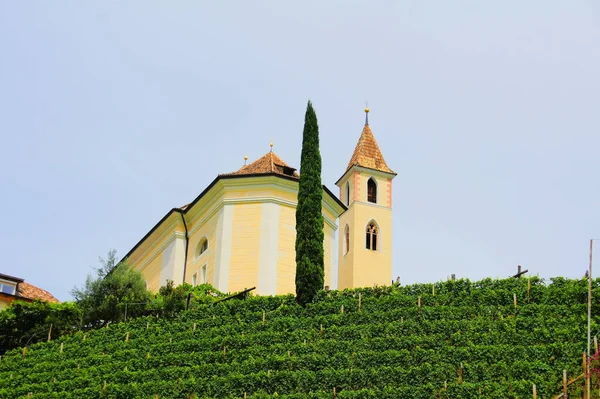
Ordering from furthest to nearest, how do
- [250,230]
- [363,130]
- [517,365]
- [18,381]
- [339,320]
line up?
[363,130] < [250,230] < [18,381] < [339,320] < [517,365]

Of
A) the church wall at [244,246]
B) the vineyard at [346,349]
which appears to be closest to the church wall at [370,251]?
the church wall at [244,246]

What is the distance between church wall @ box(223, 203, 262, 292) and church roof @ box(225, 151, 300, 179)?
192cm

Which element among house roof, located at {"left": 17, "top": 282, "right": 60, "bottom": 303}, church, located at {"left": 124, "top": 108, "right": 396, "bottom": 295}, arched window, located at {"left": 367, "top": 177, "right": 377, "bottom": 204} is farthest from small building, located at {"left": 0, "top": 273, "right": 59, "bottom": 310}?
arched window, located at {"left": 367, "top": 177, "right": 377, "bottom": 204}

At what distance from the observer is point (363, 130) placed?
6044 centimetres

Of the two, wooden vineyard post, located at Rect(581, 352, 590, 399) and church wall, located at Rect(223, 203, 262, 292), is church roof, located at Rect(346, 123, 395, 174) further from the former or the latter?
wooden vineyard post, located at Rect(581, 352, 590, 399)

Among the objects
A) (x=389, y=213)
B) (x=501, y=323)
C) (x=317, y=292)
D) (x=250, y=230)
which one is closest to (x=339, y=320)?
(x=317, y=292)

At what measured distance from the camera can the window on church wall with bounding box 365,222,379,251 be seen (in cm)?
5503

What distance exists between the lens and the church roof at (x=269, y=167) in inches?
1580

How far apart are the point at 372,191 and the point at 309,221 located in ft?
80.6

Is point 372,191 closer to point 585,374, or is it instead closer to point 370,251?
point 370,251

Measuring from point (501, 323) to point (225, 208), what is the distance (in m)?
16.0

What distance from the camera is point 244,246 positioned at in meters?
38.0

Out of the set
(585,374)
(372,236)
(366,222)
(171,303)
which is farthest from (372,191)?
(585,374)

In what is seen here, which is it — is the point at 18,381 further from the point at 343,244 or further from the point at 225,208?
the point at 343,244
